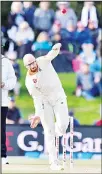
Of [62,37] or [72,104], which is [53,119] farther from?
[62,37]

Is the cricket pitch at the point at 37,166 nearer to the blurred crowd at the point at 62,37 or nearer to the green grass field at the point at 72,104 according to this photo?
the green grass field at the point at 72,104

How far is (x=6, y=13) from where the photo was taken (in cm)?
986

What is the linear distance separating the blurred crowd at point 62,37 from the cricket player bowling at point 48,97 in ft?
7.47

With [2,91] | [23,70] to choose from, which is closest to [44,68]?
[2,91]

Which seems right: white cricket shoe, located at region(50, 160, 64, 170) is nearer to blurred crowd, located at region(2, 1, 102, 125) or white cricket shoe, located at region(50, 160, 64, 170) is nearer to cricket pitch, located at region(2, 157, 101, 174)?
cricket pitch, located at region(2, 157, 101, 174)

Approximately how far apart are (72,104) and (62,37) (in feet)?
3.34

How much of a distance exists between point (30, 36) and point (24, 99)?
95cm

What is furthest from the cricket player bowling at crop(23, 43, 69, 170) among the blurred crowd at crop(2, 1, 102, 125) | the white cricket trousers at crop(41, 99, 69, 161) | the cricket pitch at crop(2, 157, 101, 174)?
the blurred crowd at crop(2, 1, 102, 125)

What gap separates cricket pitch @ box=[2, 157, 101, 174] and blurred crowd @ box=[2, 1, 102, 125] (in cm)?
115

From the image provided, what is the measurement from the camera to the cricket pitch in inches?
302

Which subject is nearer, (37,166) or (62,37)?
(37,166)

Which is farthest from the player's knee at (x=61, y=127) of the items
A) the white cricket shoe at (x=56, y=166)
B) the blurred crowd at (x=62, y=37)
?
the blurred crowd at (x=62, y=37)

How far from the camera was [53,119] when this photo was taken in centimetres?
762

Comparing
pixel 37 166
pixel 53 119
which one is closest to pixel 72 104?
pixel 37 166
